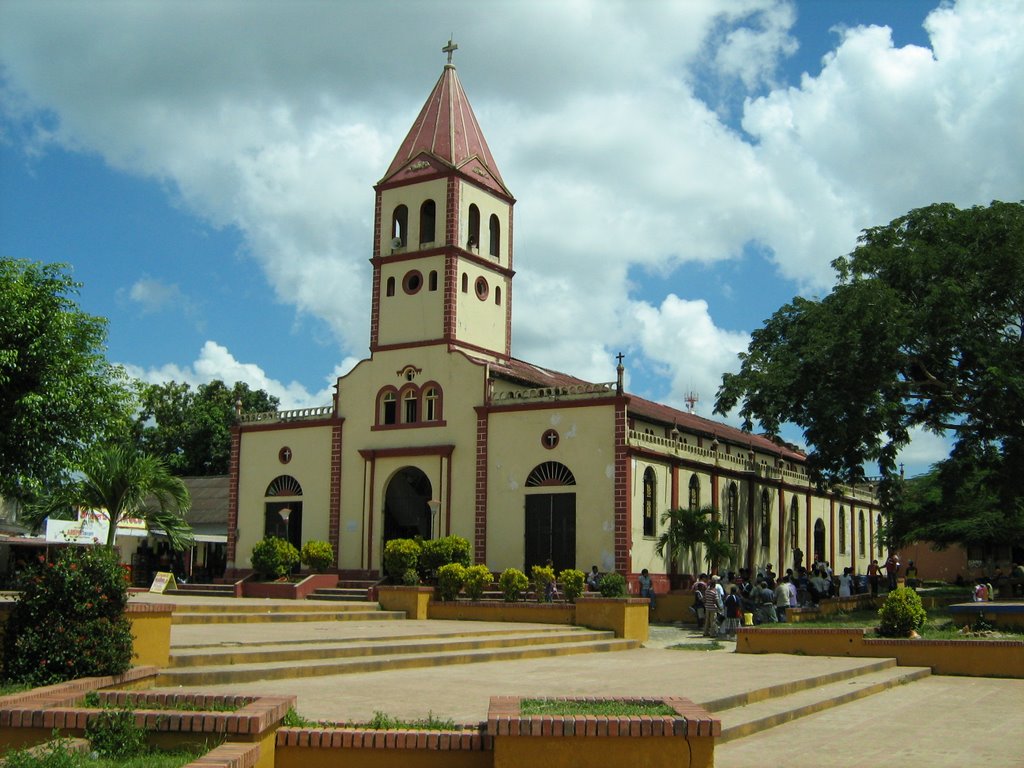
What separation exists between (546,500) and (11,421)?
16135 mm

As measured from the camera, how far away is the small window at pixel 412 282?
116 feet

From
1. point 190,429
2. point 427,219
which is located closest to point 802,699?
point 427,219

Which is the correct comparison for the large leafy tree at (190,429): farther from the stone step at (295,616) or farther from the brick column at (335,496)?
the stone step at (295,616)

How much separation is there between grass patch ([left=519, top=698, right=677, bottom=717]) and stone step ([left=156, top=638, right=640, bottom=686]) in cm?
440

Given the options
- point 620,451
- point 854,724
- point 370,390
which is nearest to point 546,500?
point 620,451

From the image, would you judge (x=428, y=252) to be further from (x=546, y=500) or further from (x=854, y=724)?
(x=854, y=724)

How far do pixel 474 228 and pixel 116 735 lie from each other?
1154 inches

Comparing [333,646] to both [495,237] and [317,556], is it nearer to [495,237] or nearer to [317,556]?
[317,556]

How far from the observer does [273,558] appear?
1280 inches

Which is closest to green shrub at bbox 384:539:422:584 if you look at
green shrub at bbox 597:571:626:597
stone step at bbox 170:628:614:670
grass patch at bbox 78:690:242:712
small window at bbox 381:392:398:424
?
small window at bbox 381:392:398:424

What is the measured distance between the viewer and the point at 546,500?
31.9 m

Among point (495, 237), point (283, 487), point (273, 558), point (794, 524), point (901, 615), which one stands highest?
point (495, 237)

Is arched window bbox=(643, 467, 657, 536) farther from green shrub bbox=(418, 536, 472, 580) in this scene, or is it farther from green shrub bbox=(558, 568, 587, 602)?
green shrub bbox=(558, 568, 587, 602)

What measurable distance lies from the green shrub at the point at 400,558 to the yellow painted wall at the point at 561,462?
346 centimetres
